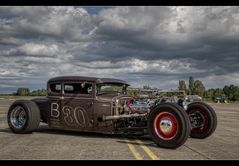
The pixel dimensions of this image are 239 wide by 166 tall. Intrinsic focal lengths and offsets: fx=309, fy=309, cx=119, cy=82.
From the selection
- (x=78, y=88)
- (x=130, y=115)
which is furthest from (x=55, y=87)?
(x=130, y=115)

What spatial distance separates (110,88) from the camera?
9.55 metres

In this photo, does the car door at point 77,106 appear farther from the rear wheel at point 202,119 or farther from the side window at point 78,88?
the rear wheel at point 202,119

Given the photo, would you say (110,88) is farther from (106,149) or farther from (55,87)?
(106,149)

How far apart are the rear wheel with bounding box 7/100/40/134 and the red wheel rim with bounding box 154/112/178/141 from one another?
12.8ft

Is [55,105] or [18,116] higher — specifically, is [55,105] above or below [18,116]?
above

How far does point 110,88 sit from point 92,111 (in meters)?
1.15

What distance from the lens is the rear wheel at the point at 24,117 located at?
364 inches

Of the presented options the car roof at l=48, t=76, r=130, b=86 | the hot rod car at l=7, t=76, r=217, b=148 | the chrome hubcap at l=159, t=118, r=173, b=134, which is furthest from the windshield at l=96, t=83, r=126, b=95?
the chrome hubcap at l=159, t=118, r=173, b=134

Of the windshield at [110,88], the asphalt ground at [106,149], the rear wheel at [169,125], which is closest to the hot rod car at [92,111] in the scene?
the windshield at [110,88]

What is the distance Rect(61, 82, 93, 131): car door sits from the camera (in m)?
8.79

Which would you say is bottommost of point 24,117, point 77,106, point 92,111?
point 24,117

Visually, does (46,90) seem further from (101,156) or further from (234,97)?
→ (234,97)
